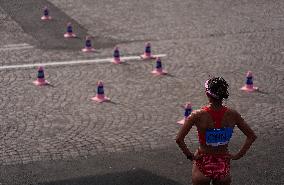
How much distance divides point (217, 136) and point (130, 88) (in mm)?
7537

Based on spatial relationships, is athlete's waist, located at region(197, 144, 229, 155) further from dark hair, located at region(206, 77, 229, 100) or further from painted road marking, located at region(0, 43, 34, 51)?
painted road marking, located at region(0, 43, 34, 51)

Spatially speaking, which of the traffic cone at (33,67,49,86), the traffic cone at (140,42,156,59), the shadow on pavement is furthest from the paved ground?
the traffic cone at (140,42,156,59)

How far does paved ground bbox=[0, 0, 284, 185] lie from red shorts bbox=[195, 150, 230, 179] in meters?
2.66

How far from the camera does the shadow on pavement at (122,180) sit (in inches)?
396

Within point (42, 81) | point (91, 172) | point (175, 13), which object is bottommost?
point (91, 172)

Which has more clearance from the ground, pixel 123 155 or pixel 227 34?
pixel 227 34

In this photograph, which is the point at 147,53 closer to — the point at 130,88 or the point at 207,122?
the point at 130,88

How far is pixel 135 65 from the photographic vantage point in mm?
16672

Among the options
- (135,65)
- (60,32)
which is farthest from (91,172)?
(60,32)

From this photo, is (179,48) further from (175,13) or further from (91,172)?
(91,172)

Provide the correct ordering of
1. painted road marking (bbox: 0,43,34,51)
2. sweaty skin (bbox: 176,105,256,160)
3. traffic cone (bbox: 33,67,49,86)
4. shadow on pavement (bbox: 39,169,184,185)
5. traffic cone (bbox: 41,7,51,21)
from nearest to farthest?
sweaty skin (bbox: 176,105,256,160)
shadow on pavement (bbox: 39,169,184,185)
traffic cone (bbox: 33,67,49,86)
painted road marking (bbox: 0,43,34,51)
traffic cone (bbox: 41,7,51,21)

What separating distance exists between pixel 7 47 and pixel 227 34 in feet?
24.3

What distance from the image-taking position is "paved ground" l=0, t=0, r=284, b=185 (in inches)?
422

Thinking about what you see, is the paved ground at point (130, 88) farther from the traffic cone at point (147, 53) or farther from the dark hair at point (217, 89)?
the dark hair at point (217, 89)
